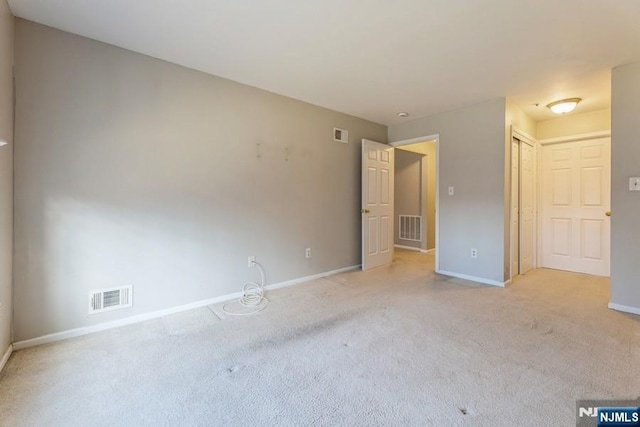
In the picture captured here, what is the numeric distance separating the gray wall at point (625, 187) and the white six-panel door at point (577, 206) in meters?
1.43

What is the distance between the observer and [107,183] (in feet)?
8.00

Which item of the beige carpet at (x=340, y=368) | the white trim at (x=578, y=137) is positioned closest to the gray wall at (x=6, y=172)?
the beige carpet at (x=340, y=368)

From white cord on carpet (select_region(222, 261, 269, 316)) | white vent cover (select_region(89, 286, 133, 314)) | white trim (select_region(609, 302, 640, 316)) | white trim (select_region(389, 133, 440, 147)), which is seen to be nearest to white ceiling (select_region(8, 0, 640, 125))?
white trim (select_region(389, 133, 440, 147))

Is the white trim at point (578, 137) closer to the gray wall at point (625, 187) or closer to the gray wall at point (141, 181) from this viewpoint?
the gray wall at point (625, 187)

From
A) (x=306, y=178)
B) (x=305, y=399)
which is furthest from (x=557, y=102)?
(x=305, y=399)

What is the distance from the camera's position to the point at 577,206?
432cm

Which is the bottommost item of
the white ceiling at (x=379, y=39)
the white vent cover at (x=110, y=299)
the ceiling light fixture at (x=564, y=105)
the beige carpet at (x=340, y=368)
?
the beige carpet at (x=340, y=368)

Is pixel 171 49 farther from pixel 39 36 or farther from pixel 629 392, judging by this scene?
pixel 629 392

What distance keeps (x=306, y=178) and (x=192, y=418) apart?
2.85 metres

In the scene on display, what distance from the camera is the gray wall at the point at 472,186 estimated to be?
12.1 feet

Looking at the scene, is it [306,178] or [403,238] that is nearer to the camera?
[306,178]

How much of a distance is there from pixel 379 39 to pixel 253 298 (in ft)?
9.05

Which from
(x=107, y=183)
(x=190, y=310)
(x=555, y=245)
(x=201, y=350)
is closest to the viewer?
(x=201, y=350)

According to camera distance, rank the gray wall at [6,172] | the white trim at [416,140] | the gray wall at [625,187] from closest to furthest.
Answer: the gray wall at [6,172] < the gray wall at [625,187] < the white trim at [416,140]
